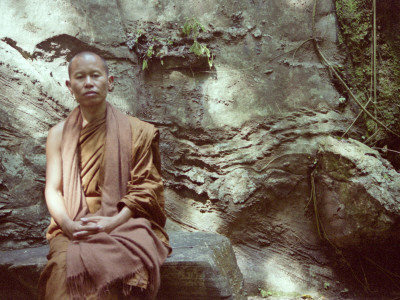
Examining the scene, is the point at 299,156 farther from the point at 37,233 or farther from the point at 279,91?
the point at 37,233

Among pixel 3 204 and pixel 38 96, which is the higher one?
pixel 38 96

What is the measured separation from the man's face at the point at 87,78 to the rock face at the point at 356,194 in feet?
7.79

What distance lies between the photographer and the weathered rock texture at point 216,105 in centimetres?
388

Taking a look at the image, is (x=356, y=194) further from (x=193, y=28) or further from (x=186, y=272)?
(x=193, y=28)

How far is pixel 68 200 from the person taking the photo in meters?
2.66

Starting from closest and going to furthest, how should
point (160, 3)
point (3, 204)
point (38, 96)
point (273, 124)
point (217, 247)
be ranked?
point (217, 247) → point (3, 204) → point (38, 96) → point (273, 124) → point (160, 3)

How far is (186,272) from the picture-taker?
278 cm

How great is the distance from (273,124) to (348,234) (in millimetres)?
1367

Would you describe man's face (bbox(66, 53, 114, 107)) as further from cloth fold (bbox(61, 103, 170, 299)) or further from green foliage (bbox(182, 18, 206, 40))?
green foliage (bbox(182, 18, 206, 40))

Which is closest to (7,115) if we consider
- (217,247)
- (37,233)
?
(37,233)

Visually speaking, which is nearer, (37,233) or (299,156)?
(37,233)

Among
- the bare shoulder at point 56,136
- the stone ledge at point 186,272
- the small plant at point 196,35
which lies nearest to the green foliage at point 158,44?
the small plant at point 196,35

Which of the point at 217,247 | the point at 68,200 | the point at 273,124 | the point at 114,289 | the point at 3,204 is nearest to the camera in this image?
the point at 114,289

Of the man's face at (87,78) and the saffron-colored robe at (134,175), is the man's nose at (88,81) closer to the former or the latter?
the man's face at (87,78)
